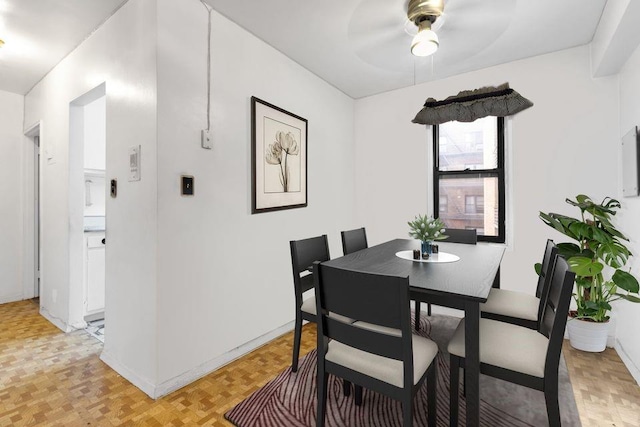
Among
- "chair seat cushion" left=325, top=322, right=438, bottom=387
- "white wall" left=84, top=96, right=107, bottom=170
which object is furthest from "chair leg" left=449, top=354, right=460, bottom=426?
"white wall" left=84, top=96, right=107, bottom=170

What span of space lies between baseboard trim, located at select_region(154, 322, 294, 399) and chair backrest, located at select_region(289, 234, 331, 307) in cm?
73

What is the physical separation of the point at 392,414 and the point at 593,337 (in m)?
1.89

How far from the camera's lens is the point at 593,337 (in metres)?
2.45

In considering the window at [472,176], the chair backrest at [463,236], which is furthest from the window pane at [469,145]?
the chair backrest at [463,236]

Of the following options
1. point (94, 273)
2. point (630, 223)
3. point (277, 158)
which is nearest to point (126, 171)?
point (277, 158)

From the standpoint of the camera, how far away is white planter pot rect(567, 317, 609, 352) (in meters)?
2.44

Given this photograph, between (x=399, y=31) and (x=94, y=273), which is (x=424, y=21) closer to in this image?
(x=399, y=31)

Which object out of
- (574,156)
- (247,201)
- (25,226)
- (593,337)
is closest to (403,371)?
(247,201)

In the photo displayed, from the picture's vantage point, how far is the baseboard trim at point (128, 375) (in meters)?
1.94

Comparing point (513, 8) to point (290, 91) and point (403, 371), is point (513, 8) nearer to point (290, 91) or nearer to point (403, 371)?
point (290, 91)

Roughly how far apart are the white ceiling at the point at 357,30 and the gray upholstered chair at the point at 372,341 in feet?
6.39

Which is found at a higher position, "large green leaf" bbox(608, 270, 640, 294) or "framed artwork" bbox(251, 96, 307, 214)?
"framed artwork" bbox(251, 96, 307, 214)

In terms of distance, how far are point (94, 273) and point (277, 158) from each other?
2.19m

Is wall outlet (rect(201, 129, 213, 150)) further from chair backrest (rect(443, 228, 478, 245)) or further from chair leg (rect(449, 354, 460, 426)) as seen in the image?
chair backrest (rect(443, 228, 478, 245))
